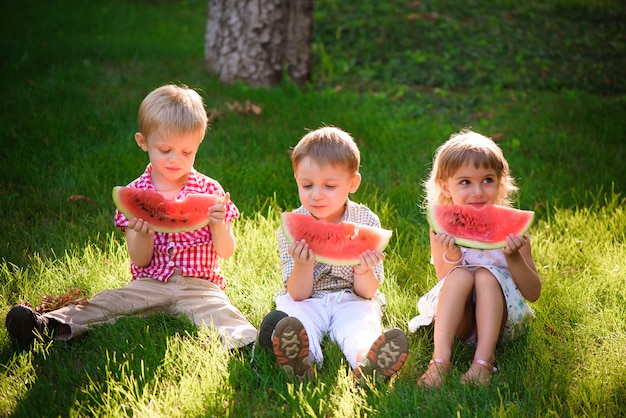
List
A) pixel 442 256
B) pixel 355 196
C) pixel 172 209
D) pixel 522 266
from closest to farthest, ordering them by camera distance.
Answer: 1. pixel 522 266
2. pixel 442 256
3. pixel 172 209
4. pixel 355 196

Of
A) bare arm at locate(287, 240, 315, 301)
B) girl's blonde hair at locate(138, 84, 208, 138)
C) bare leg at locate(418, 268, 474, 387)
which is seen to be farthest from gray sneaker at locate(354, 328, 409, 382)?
girl's blonde hair at locate(138, 84, 208, 138)

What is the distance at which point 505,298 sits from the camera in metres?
3.31

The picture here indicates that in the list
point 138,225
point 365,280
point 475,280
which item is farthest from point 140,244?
point 475,280

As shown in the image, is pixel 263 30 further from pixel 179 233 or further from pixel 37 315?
pixel 37 315

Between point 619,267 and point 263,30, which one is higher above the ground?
point 263,30

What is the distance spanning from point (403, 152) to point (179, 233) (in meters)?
2.93

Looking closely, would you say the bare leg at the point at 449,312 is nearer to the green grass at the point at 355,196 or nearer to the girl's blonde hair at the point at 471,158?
the green grass at the point at 355,196

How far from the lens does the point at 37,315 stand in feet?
11.0

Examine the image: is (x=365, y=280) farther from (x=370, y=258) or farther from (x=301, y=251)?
(x=301, y=251)

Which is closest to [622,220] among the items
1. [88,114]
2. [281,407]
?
[281,407]

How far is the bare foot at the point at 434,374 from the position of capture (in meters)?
3.04

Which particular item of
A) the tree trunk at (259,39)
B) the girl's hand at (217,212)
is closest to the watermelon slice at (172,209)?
the girl's hand at (217,212)

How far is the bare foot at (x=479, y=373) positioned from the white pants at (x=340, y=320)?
1.61 ft

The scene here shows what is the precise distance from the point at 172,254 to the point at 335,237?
3.39 ft
